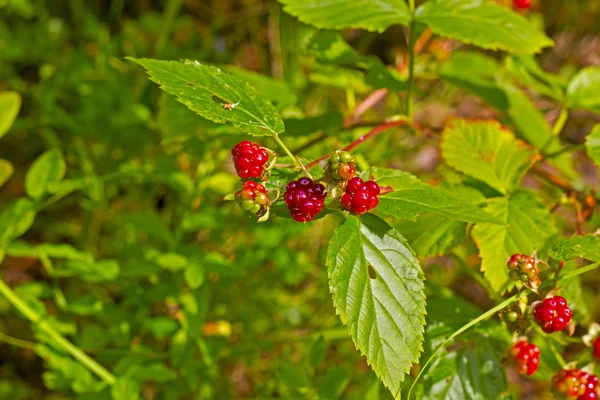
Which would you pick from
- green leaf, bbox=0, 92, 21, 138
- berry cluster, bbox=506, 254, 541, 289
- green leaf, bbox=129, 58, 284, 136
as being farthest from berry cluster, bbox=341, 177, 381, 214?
green leaf, bbox=0, 92, 21, 138

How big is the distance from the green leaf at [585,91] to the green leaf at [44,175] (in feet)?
3.91

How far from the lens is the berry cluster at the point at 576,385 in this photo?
84cm

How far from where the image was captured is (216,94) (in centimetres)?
74

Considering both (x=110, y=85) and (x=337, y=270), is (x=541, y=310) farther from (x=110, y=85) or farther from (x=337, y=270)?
(x=110, y=85)

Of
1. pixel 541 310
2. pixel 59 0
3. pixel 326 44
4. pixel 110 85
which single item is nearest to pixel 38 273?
pixel 110 85

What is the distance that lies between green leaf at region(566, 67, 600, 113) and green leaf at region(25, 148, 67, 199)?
1.19 m

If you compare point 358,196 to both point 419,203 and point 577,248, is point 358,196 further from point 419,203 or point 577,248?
point 577,248

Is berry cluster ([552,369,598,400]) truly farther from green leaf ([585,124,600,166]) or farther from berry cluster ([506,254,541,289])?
green leaf ([585,124,600,166])

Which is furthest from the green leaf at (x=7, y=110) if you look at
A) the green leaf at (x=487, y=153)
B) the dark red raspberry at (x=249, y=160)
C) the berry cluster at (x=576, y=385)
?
the berry cluster at (x=576, y=385)

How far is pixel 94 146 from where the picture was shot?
186 cm

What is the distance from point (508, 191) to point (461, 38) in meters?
0.29

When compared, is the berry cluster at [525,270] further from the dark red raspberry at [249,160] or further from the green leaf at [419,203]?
the dark red raspberry at [249,160]

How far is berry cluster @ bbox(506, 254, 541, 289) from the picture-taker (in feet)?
2.52

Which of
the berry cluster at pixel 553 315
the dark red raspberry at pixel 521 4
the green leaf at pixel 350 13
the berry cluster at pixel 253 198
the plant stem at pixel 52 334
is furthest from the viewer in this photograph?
the dark red raspberry at pixel 521 4
